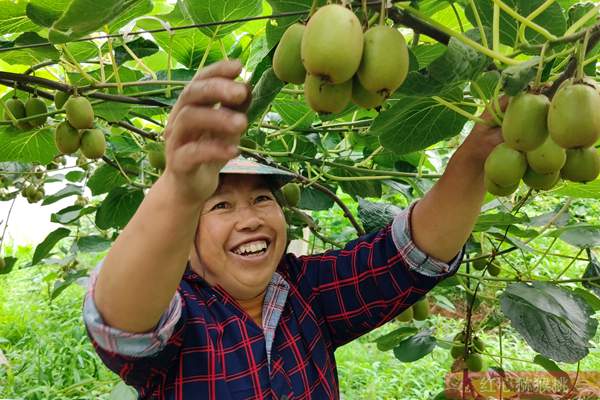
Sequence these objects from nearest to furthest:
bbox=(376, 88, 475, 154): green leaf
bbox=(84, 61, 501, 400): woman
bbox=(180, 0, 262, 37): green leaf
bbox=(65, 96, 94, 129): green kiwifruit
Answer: bbox=(84, 61, 501, 400): woman < bbox=(376, 88, 475, 154): green leaf < bbox=(180, 0, 262, 37): green leaf < bbox=(65, 96, 94, 129): green kiwifruit

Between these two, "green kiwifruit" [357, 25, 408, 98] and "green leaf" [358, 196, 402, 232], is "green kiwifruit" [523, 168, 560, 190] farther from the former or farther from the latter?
"green leaf" [358, 196, 402, 232]

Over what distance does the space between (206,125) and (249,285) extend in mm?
760

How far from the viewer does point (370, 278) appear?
143 cm

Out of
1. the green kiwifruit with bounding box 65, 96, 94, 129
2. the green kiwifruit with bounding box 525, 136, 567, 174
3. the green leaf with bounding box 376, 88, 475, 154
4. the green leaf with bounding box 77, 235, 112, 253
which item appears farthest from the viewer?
the green leaf with bounding box 77, 235, 112, 253

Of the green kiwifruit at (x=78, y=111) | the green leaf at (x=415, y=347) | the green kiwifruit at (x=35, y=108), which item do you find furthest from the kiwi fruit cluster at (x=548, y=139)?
the green leaf at (x=415, y=347)

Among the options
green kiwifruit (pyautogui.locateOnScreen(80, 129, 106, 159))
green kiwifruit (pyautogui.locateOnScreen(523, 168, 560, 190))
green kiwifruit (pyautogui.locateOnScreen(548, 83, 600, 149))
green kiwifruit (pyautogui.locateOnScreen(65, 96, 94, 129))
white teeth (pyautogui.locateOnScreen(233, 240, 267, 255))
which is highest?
green kiwifruit (pyautogui.locateOnScreen(548, 83, 600, 149))

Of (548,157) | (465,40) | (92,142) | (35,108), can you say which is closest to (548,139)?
(548,157)

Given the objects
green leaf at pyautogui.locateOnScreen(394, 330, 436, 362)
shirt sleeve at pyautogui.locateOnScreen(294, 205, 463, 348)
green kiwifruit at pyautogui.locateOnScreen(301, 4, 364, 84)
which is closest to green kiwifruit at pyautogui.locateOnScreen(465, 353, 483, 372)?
green leaf at pyautogui.locateOnScreen(394, 330, 436, 362)

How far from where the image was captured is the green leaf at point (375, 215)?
1797 mm

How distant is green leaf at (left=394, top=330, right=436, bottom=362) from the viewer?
2.21 meters

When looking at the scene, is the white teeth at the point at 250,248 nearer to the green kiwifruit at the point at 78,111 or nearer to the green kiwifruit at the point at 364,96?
the green kiwifruit at the point at 78,111

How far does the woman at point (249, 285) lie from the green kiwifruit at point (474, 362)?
717 mm

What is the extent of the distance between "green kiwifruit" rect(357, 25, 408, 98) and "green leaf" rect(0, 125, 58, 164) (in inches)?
48.1

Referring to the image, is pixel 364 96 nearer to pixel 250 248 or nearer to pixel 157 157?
pixel 250 248
